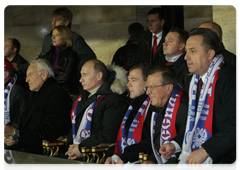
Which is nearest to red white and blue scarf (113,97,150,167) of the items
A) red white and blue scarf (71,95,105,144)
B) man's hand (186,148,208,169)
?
red white and blue scarf (71,95,105,144)

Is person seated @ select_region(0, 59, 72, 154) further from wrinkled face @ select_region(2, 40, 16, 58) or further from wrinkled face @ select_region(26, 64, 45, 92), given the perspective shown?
wrinkled face @ select_region(2, 40, 16, 58)

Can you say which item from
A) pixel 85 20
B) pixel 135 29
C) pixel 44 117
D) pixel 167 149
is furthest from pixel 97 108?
pixel 85 20

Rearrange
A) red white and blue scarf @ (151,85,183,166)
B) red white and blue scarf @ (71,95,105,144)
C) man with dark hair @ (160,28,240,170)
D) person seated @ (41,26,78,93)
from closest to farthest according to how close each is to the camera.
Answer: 1. man with dark hair @ (160,28,240,170)
2. red white and blue scarf @ (151,85,183,166)
3. red white and blue scarf @ (71,95,105,144)
4. person seated @ (41,26,78,93)

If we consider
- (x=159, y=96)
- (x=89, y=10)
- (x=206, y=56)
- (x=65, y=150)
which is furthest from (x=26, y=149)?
(x=89, y=10)

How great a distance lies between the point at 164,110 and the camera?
3.24m

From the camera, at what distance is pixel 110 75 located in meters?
4.37

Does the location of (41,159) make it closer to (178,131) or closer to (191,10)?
(178,131)

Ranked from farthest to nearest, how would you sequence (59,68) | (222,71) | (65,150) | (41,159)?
(59,68) < (65,150) < (222,71) < (41,159)

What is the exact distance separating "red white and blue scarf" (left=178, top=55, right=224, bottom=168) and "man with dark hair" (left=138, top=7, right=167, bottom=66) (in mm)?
2867

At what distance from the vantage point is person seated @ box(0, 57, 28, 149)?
5090 millimetres

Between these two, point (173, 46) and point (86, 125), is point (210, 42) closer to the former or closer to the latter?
point (173, 46)

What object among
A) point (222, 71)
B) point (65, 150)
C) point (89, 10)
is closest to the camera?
point (222, 71)

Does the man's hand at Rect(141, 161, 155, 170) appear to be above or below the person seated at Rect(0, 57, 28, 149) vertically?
below

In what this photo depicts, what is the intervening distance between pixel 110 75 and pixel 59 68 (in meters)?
1.50
